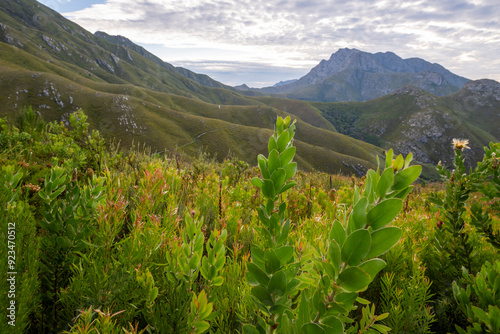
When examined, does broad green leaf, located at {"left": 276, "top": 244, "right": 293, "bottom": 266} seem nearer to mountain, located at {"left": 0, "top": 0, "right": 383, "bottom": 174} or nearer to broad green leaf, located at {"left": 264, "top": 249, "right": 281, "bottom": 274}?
broad green leaf, located at {"left": 264, "top": 249, "right": 281, "bottom": 274}

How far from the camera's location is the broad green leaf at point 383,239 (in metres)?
0.56

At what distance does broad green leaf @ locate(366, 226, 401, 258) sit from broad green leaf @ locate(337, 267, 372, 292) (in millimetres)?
58

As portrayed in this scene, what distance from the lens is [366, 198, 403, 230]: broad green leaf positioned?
21.4 inches

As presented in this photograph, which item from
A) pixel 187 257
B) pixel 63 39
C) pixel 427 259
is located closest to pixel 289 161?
pixel 187 257

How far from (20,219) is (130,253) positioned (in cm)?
80

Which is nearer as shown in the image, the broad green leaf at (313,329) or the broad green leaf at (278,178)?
the broad green leaf at (313,329)

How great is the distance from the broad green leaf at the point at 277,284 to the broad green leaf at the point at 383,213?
28 cm

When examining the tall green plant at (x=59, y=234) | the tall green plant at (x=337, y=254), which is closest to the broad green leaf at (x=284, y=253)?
the tall green plant at (x=337, y=254)

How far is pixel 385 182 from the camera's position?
0.59 meters

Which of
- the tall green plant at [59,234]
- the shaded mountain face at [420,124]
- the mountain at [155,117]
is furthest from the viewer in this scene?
the shaded mountain face at [420,124]

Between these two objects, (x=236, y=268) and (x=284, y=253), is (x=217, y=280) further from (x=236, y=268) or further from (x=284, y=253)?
(x=236, y=268)

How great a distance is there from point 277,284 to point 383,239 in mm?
316

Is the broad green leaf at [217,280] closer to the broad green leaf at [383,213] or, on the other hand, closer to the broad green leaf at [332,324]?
the broad green leaf at [332,324]

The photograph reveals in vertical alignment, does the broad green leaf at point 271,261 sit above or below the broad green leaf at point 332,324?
above
